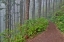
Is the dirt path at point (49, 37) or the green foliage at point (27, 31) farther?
the green foliage at point (27, 31)

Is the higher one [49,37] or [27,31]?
[27,31]

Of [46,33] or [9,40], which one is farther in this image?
[9,40]

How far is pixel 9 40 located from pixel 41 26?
7.10 ft

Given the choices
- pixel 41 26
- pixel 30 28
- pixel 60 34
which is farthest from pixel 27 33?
pixel 60 34

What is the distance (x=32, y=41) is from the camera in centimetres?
856

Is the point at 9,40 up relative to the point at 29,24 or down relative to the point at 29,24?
down

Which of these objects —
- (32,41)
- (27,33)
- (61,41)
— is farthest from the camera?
(27,33)

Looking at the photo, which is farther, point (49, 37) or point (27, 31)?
point (27, 31)

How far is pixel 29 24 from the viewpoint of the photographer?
9766 mm

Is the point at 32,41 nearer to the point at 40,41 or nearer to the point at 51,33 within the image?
the point at 40,41

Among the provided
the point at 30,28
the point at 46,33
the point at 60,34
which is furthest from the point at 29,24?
the point at 60,34

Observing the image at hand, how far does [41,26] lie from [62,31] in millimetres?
1275

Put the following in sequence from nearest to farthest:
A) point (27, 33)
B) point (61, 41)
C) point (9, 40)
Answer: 1. point (61, 41)
2. point (27, 33)
3. point (9, 40)

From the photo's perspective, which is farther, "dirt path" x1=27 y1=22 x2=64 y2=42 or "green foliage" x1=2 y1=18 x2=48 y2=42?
"green foliage" x1=2 y1=18 x2=48 y2=42
